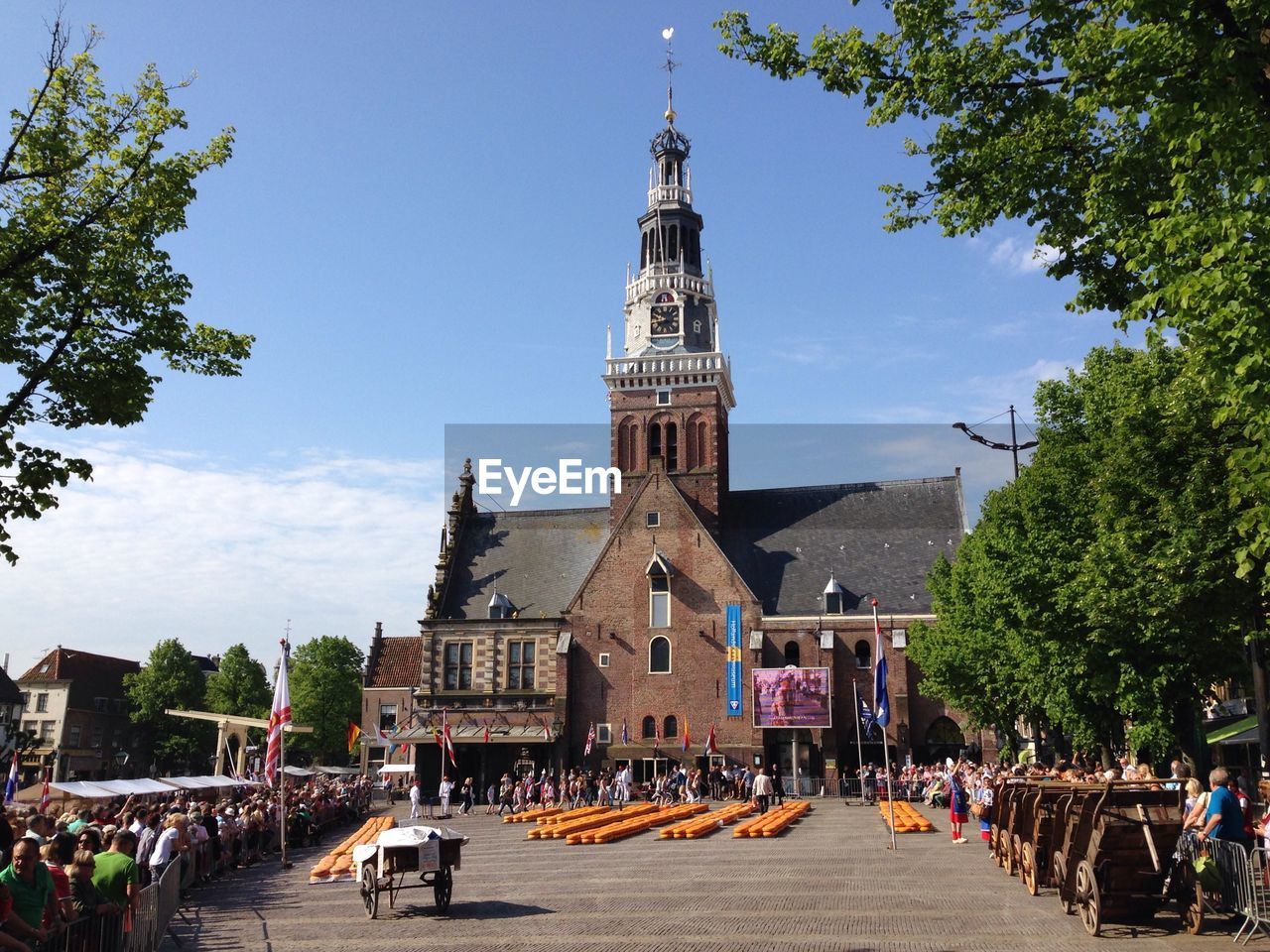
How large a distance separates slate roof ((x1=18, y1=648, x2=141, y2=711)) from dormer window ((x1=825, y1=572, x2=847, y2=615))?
60.6m

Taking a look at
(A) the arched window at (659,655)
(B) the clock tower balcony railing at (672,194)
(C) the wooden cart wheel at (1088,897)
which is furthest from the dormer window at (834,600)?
(C) the wooden cart wheel at (1088,897)

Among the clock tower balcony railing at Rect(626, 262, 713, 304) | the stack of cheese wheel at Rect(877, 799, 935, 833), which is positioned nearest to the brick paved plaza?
the stack of cheese wheel at Rect(877, 799, 935, 833)

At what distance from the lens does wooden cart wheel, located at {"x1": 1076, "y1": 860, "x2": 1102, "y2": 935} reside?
13461 millimetres

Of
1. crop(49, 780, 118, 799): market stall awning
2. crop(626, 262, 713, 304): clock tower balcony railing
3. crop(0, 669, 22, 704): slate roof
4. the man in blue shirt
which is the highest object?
crop(626, 262, 713, 304): clock tower balcony railing

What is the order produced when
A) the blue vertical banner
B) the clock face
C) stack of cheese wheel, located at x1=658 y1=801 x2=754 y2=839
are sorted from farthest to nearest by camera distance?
the clock face → the blue vertical banner → stack of cheese wheel, located at x1=658 y1=801 x2=754 y2=839

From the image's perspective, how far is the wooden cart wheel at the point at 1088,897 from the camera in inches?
530

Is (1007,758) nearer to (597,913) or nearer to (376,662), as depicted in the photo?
(597,913)

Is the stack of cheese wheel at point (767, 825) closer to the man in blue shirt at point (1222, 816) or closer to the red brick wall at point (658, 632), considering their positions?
the man in blue shirt at point (1222, 816)

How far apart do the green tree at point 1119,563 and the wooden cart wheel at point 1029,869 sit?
7.39m

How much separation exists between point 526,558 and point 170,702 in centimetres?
4163

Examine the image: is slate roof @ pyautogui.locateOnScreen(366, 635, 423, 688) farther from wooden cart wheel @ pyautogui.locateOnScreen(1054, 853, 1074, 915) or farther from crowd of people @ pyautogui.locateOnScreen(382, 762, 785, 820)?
wooden cart wheel @ pyautogui.locateOnScreen(1054, 853, 1074, 915)

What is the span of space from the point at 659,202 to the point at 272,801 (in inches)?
1614

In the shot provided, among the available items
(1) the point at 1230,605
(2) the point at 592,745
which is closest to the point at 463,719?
(2) the point at 592,745

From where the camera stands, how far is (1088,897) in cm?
1377
